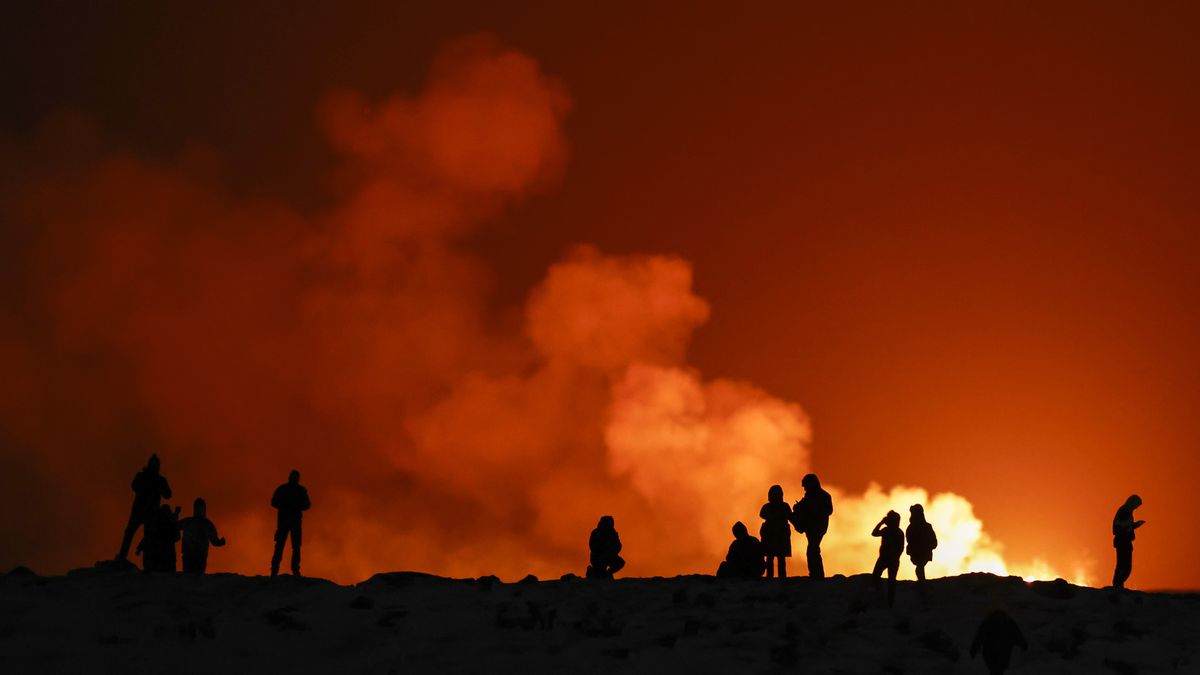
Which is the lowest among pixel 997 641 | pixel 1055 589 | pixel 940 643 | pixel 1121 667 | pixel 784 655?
pixel 1121 667

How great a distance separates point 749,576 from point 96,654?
1335cm

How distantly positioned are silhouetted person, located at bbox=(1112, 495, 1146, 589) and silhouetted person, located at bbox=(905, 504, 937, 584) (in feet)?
17.9

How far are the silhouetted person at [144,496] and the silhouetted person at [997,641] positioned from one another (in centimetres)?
1668

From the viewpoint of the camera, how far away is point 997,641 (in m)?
22.4

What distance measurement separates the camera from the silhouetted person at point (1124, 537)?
29.3 m

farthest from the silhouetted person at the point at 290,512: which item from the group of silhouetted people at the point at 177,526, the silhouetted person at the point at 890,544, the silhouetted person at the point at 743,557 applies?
the silhouetted person at the point at 890,544

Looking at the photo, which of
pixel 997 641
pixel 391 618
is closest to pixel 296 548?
pixel 391 618

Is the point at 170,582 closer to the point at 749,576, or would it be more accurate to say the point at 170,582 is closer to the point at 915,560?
the point at 749,576

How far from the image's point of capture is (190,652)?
77.5 ft

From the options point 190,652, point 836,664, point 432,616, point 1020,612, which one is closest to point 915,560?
point 1020,612

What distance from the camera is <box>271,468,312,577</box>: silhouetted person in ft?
95.0

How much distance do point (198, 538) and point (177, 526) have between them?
485 millimetres

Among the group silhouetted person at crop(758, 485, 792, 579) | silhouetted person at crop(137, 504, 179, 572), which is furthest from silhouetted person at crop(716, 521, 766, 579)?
silhouetted person at crop(137, 504, 179, 572)

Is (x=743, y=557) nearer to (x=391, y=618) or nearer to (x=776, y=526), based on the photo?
(x=776, y=526)
